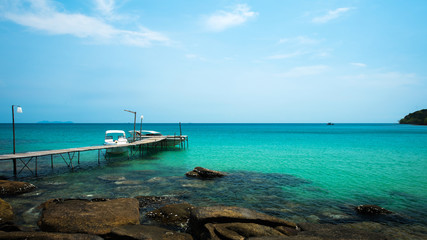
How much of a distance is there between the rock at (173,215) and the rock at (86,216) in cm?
76

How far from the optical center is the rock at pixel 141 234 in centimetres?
566

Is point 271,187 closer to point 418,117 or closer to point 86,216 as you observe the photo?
point 86,216

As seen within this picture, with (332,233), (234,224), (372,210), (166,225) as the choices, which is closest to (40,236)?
(166,225)

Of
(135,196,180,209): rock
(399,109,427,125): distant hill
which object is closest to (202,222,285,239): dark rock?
(135,196,180,209): rock

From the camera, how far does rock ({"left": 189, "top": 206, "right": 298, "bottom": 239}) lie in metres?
5.79

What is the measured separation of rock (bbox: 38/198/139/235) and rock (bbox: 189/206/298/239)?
190 cm

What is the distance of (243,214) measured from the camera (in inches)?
258

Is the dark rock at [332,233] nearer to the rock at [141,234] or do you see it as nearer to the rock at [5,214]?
the rock at [141,234]

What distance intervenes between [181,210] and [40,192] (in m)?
7.34

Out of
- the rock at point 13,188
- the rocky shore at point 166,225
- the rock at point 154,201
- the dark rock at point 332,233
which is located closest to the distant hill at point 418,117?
the dark rock at point 332,233

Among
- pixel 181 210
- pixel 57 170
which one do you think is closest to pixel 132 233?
pixel 181 210

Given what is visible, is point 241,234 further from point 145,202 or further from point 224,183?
point 224,183

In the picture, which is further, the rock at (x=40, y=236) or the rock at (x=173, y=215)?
the rock at (x=173, y=215)

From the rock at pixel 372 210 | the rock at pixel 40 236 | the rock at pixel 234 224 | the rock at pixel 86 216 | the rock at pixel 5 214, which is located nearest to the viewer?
the rock at pixel 40 236
